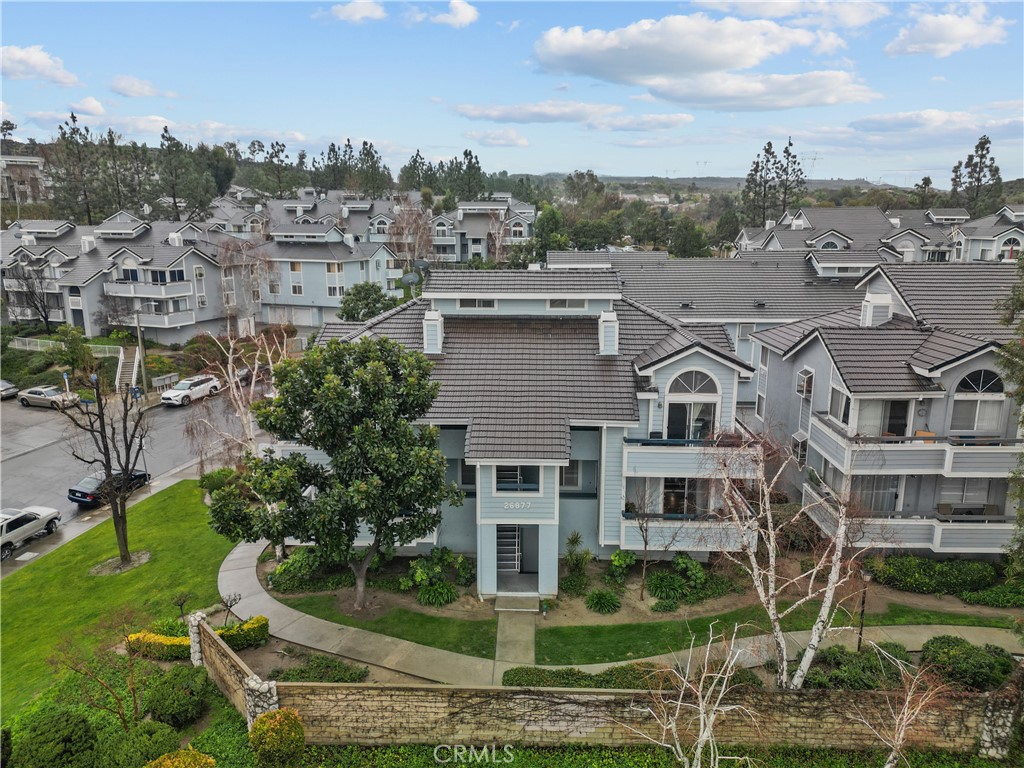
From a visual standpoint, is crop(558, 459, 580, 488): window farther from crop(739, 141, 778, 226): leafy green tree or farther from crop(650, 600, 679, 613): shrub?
crop(739, 141, 778, 226): leafy green tree

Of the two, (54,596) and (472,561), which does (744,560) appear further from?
(54,596)

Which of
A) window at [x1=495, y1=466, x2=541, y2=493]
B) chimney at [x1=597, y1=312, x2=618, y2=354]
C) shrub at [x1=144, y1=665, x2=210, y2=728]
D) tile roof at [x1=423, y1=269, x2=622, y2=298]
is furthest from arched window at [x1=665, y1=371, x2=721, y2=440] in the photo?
shrub at [x1=144, y1=665, x2=210, y2=728]

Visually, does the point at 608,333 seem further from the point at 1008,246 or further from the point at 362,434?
the point at 1008,246

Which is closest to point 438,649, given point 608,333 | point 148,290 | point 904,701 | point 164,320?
point 904,701

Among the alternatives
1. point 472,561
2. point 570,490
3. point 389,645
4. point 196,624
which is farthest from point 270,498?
point 570,490

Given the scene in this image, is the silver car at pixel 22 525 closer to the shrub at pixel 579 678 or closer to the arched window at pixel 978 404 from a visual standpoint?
the shrub at pixel 579 678
